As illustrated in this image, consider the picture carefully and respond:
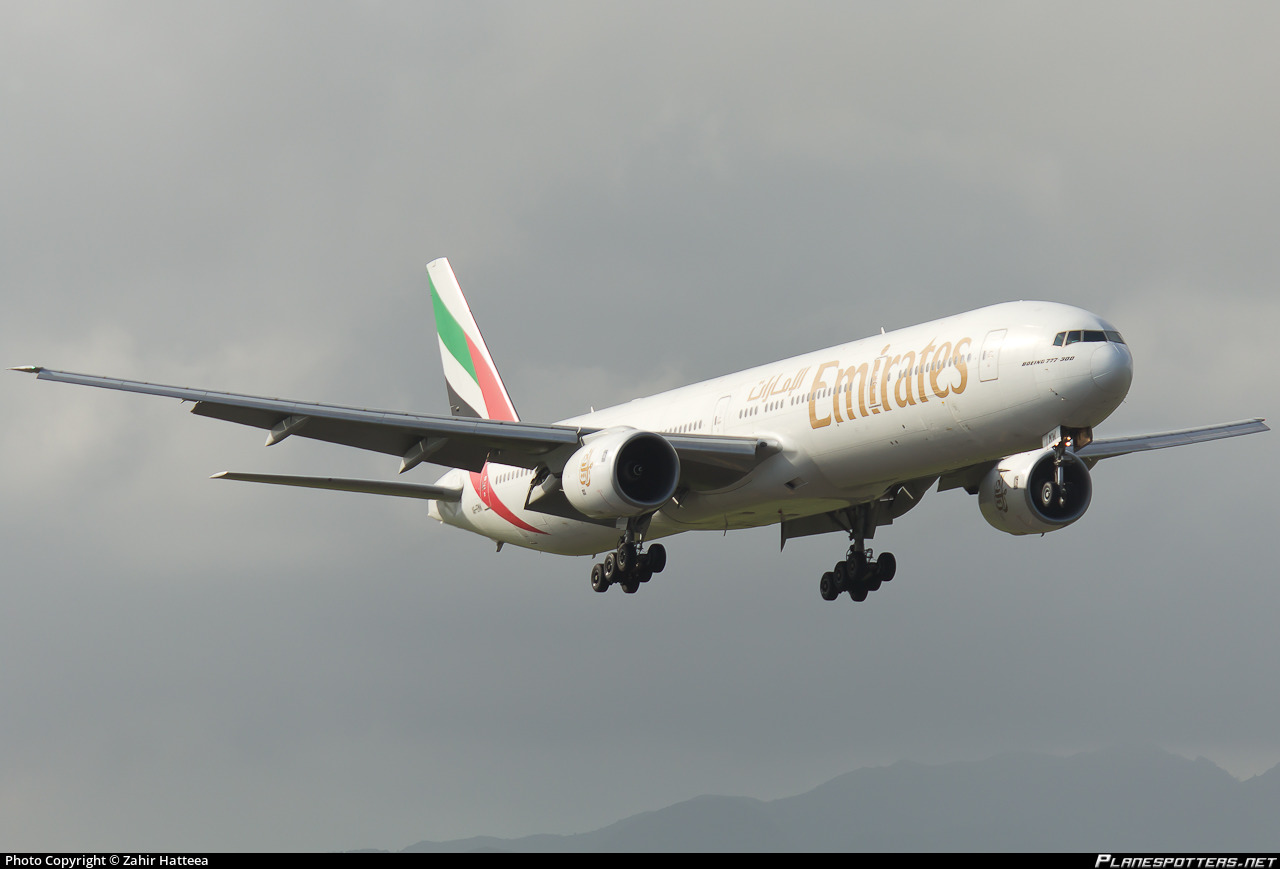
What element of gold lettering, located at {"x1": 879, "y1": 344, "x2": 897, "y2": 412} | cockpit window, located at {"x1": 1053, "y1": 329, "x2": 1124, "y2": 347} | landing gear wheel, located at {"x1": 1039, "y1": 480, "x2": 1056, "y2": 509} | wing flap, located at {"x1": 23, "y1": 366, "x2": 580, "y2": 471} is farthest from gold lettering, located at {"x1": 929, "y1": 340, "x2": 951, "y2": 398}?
wing flap, located at {"x1": 23, "y1": 366, "x2": 580, "y2": 471}

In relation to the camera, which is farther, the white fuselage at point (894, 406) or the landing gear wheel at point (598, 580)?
the landing gear wheel at point (598, 580)

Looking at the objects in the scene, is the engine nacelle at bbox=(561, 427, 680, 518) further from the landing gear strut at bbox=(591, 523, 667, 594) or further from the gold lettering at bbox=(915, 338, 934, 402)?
the gold lettering at bbox=(915, 338, 934, 402)

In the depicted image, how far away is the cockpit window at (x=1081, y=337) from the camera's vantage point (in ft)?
95.4

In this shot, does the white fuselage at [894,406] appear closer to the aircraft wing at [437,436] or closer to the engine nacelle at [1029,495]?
the aircraft wing at [437,436]

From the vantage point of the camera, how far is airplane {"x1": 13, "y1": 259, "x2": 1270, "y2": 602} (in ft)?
96.7

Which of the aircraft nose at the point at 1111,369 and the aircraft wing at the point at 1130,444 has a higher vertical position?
the aircraft wing at the point at 1130,444

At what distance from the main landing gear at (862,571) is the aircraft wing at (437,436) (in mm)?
5790

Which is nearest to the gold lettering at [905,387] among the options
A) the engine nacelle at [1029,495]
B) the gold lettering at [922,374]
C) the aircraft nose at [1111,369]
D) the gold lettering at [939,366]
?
the gold lettering at [922,374]

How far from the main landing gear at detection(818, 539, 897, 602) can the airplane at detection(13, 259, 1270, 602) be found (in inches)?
1.7

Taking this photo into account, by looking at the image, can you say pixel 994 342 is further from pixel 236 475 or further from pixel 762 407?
pixel 236 475

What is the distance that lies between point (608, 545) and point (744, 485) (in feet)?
22.7

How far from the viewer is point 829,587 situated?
39500mm

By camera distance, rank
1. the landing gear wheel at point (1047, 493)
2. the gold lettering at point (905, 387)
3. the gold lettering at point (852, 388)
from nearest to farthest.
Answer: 1. the gold lettering at point (905, 387)
2. the gold lettering at point (852, 388)
3. the landing gear wheel at point (1047, 493)
